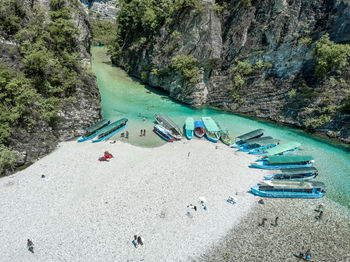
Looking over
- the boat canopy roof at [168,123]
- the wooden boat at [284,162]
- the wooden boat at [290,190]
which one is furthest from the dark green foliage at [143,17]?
the wooden boat at [290,190]

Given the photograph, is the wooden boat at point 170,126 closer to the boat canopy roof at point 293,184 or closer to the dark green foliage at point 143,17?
the boat canopy roof at point 293,184

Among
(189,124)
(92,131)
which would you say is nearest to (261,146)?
(189,124)

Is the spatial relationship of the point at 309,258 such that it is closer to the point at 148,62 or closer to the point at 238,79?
the point at 238,79

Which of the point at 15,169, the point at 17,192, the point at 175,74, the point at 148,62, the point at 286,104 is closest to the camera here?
the point at 17,192

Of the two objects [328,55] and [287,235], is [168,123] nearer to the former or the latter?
[287,235]

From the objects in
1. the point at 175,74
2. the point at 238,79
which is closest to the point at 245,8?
the point at 238,79

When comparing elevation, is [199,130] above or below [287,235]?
above
